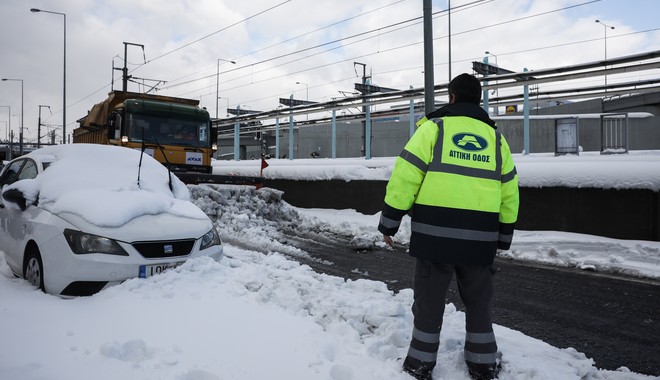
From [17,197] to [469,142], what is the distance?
470cm

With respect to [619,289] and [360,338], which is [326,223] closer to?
[619,289]

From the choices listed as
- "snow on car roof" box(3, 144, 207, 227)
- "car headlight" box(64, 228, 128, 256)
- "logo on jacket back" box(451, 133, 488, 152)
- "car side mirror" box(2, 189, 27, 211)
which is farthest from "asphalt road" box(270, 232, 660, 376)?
"car side mirror" box(2, 189, 27, 211)

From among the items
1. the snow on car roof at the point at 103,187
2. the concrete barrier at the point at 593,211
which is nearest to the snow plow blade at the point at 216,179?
the snow on car roof at the point at 103,187

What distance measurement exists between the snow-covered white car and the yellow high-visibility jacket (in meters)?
2.61

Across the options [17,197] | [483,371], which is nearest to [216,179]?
[17,197]

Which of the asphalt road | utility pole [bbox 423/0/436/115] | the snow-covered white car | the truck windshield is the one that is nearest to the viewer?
the asphalt road

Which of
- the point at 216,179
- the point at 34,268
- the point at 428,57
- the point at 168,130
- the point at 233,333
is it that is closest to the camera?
the point at 233,333

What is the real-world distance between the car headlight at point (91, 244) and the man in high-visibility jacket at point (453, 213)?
2.70 meters

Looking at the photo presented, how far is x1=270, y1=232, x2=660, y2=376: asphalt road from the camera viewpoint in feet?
13.1

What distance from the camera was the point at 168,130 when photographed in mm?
12828

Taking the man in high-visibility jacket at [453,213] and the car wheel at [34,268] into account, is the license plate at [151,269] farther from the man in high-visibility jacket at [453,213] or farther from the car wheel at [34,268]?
the man in high-visibility jacket at [453,213]

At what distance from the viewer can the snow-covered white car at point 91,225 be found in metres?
4.40

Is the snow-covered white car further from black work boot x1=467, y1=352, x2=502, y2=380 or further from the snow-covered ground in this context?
black work boot x1=467, y1=352, x2=502, y2=380

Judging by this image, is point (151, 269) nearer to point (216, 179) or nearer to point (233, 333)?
point (233, 333)
